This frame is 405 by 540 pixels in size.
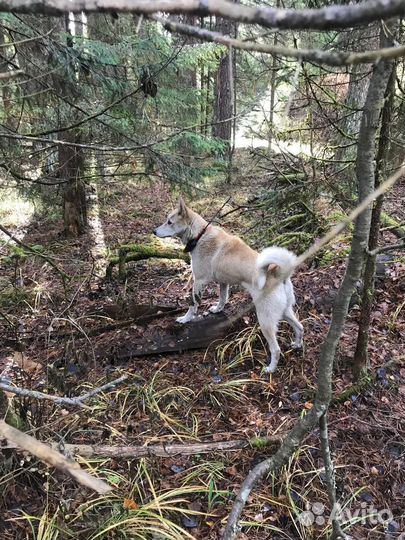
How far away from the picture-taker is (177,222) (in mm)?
5645

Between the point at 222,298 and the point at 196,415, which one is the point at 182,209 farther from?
the point at 196,415

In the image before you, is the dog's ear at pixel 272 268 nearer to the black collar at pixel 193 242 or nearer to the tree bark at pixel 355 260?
the black collar at pixel 193 242

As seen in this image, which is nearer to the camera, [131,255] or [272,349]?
[272,349]

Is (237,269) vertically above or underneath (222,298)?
above

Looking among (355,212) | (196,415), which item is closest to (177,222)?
(196,415)

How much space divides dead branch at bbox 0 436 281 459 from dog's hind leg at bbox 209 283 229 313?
2241 millimetres

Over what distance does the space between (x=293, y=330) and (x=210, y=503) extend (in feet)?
7.61

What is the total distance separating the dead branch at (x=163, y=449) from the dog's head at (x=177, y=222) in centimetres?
314

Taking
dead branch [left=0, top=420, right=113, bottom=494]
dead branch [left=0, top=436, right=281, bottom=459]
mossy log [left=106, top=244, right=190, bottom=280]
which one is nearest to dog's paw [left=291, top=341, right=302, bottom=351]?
dead branch [left=0, top=436, right=281, bottom=459]

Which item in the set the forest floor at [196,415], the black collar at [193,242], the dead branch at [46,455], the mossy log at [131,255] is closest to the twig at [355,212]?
the forest floor at [196,415]

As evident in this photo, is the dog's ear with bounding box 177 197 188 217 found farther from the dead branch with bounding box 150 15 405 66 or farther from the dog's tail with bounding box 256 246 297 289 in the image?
the dead branch with bounding box 150 15 405 66

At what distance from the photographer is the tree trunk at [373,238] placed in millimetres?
3016

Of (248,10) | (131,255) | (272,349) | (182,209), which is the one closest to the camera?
(248,10)

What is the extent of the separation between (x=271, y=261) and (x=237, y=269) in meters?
0.97
